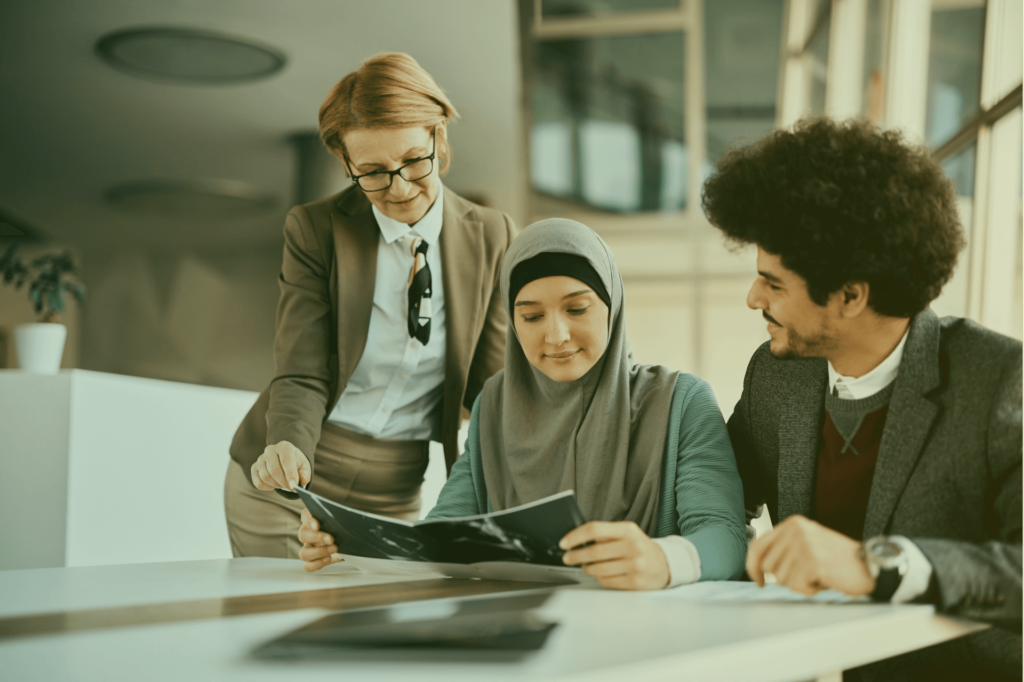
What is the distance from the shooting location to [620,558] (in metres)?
0.95

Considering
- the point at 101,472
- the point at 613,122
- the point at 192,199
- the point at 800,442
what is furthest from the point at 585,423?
the point at 613,122

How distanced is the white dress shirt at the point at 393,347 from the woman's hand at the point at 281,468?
1.03 ft

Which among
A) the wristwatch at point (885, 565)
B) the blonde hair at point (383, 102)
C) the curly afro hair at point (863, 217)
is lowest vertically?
the wristwatch at point (885, 565)

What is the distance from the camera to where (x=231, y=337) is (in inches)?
148

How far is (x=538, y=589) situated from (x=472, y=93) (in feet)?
10.4

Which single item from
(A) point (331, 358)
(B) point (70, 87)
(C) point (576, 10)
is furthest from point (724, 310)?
(A) point (331, 358)

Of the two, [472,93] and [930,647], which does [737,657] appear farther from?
[472,93]

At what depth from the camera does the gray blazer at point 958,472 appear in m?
0.82

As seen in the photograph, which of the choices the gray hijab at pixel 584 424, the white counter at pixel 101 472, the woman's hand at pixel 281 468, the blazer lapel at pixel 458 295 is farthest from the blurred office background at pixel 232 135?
the gray hijab at pixel 584 424

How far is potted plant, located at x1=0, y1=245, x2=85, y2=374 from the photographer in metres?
2.69

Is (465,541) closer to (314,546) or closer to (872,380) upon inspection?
(314,546)

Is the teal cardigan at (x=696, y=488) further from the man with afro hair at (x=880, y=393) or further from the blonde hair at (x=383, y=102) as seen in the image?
the blonde hair at (x=383, y=102)

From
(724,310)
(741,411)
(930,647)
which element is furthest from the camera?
(724,310)

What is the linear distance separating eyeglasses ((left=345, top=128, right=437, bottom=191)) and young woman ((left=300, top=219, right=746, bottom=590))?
1.14 ft
